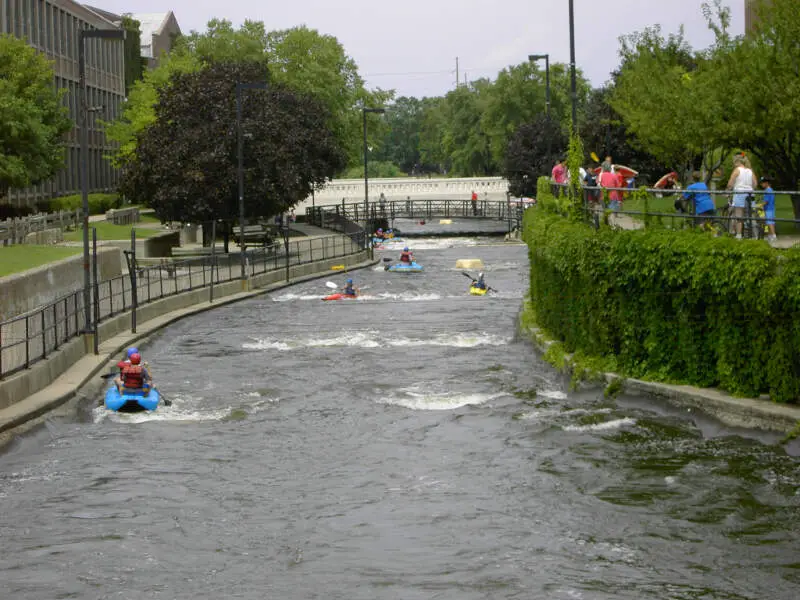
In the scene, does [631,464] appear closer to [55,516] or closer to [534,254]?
[55,516]

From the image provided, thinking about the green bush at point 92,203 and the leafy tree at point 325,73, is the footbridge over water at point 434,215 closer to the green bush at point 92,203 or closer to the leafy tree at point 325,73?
the leafy tree at point 325,73

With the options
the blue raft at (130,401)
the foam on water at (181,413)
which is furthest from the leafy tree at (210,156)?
the blue raft at (130,401)

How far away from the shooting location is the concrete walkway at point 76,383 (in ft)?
88.1

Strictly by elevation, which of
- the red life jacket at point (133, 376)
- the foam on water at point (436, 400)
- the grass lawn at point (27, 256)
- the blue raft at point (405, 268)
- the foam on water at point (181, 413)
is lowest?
the foam on water at point (181, 413)

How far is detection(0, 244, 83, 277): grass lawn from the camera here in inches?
1930

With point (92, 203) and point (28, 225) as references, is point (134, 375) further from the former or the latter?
point (92, 203)

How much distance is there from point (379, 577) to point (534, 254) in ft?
74.2

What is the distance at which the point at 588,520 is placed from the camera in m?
20.3

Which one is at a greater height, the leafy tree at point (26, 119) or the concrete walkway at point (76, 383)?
the leafy tree at point (26, 119)

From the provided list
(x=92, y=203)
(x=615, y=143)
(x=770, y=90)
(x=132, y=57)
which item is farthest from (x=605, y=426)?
(x=132, y=57)

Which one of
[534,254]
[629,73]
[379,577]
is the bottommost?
[379,577]

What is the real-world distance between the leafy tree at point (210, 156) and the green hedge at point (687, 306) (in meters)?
39.8

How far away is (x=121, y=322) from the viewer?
43.0 meters

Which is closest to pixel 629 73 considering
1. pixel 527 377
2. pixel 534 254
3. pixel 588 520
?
pixel 534 254
